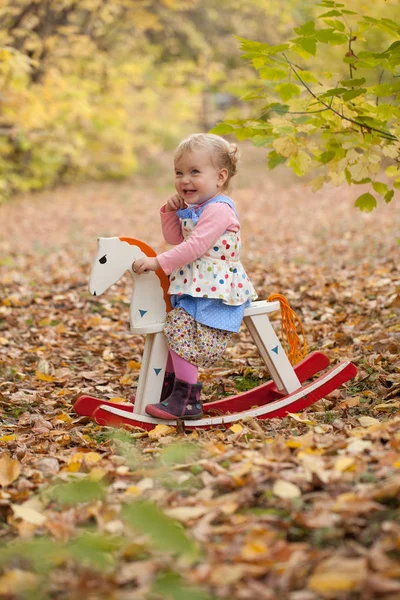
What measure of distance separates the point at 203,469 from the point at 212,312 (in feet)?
3.22

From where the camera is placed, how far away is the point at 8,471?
2.59 m

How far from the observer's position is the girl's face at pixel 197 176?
323 cm

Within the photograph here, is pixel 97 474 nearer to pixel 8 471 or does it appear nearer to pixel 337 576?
pixel 8 471

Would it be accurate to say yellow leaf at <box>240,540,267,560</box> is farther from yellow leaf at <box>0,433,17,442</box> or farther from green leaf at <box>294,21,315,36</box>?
green leaf at <box>294,21,315,36</box>

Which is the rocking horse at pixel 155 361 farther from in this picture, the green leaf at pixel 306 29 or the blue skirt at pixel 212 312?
the green leaf at pixel 306 29

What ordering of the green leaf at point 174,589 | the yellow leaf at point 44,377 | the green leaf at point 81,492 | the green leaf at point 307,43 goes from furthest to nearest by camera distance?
the yellow leaf at point 44,377 < the green leaf at point 307,43 < the green leaf at point 81,492 < the green leaf at point 174,589

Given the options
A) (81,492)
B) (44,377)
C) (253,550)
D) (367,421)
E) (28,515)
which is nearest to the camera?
(253,550)

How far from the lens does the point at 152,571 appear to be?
5.82 ft

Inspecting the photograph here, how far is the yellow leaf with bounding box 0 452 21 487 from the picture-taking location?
101 inches

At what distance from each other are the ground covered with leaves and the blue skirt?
0.49 metres

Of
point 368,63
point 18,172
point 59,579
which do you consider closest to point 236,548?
point 59,579

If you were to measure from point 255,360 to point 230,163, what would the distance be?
1.54 metres

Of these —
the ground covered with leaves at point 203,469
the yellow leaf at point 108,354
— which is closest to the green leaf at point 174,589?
the ground covered with leaves at point 203,469

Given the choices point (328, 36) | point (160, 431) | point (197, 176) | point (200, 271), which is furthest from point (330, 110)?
point (160, 431)
